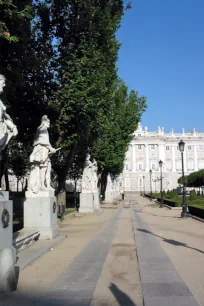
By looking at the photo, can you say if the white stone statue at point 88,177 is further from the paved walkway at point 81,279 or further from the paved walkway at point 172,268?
the paved walkway at point 81,279

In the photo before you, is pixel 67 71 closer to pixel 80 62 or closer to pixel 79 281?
pixel 80 62

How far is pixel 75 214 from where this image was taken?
23719 mm

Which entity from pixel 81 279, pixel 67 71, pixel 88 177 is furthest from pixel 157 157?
pixel 81 279

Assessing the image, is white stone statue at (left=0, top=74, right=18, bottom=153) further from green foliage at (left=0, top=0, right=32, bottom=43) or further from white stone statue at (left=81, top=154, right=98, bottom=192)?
white stone statue at (left=81, top=154, right=98, bottom=192)

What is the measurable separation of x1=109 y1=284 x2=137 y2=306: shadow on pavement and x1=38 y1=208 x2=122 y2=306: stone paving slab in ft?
1.12

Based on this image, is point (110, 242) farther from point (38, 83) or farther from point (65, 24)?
point (65, 24)

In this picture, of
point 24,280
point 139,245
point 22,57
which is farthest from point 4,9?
point 139,245

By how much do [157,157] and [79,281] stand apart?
122 m

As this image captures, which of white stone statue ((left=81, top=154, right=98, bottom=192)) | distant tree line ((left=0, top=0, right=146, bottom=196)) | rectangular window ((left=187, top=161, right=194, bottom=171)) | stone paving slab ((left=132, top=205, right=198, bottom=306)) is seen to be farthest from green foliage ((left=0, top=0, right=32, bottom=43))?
rectangular window ((left=187, top=161, right=194, bottom=171))

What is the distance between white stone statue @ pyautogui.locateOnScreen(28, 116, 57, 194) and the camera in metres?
11.6

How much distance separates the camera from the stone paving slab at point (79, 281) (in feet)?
17.3

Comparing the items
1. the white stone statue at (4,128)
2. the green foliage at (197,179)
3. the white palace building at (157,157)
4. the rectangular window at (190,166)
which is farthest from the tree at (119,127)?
the rectangular window at (190,166)

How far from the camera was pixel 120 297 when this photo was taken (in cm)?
548

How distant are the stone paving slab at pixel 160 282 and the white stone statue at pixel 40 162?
154 inches
